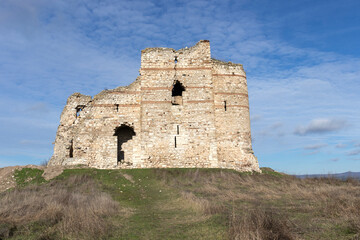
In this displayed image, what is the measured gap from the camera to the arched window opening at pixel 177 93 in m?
19.1

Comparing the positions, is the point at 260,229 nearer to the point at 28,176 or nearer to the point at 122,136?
the point at 28,176

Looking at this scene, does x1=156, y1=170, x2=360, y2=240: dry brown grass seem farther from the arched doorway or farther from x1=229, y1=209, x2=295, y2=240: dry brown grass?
the arched doorway

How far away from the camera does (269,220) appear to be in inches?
210

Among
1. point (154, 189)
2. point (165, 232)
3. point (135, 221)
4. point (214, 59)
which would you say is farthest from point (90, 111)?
point (165, 232)

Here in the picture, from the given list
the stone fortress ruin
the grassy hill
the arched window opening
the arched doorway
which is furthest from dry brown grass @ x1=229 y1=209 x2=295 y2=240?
the arched doorway

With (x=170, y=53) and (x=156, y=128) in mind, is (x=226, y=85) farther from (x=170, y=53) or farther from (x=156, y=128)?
(x=156, y=128)

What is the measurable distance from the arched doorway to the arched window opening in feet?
11.9

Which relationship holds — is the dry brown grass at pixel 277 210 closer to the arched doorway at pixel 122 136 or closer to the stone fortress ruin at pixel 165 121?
the stone fortress ruin at pixel 165 121

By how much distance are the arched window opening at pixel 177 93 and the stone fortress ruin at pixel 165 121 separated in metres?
0.09

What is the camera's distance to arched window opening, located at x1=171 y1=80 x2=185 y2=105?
62.7 ft

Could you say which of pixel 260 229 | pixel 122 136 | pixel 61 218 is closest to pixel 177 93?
pixel 122 136

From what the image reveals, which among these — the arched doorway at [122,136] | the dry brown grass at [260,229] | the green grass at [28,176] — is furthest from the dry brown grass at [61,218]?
the arched doorway at [122,136]

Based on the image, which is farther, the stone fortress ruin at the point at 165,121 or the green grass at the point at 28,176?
the stone fortress ruin at the point at 165,121

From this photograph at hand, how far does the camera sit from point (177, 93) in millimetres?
20000
